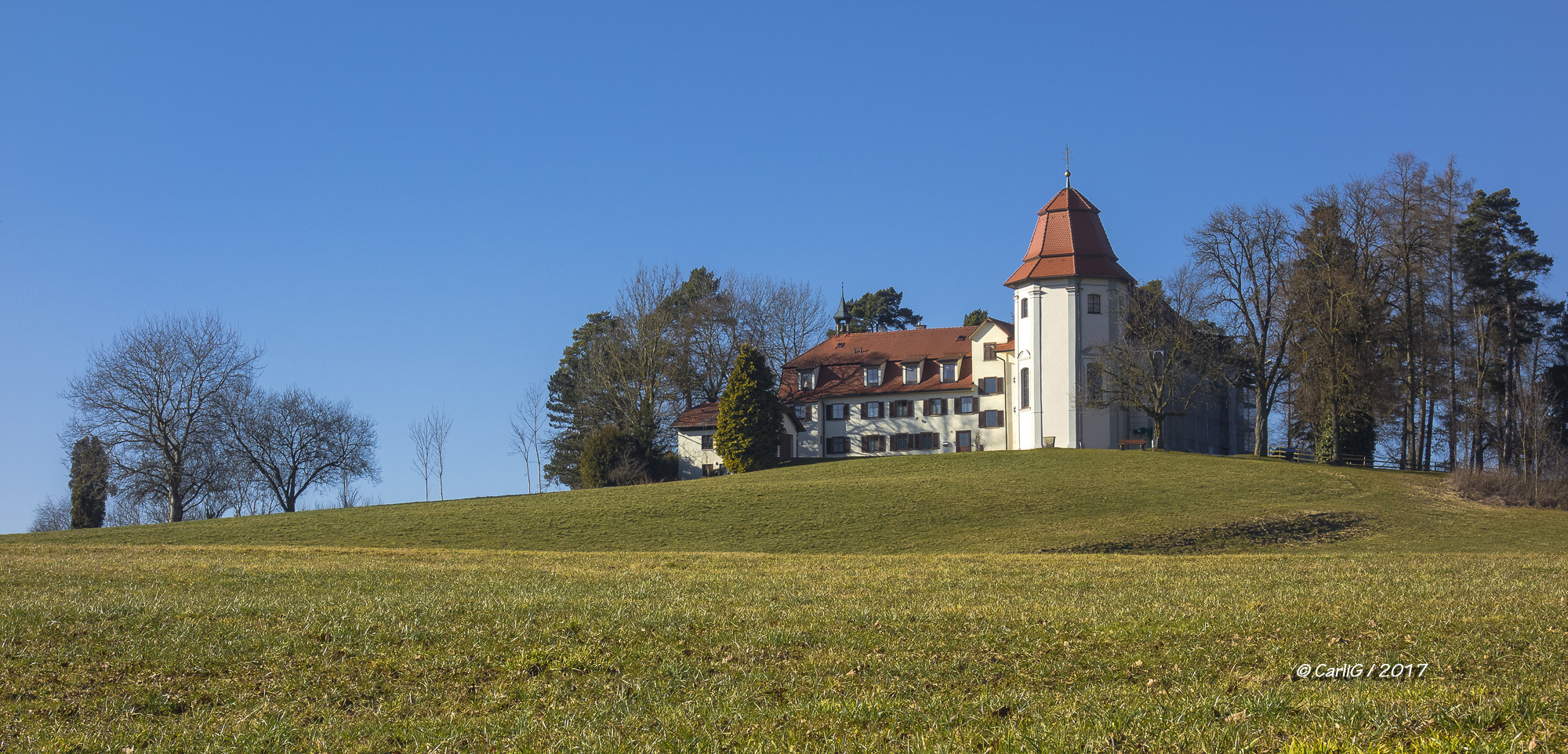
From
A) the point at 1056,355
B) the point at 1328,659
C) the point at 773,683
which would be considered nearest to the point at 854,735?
the point at 773,683

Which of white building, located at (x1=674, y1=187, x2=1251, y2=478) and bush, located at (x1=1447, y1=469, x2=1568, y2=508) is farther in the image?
white building, located at (x1=674, y1=187, x2=1251, y2=478)

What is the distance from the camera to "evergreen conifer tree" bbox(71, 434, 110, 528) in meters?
59.7

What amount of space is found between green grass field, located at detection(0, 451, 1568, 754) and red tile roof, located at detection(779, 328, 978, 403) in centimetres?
5295

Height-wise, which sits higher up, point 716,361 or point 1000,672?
point 716,361

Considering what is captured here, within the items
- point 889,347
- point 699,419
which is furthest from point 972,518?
point 889,347

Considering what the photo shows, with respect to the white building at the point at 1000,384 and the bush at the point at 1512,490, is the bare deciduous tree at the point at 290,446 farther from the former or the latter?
the bush at the point at 1512,490

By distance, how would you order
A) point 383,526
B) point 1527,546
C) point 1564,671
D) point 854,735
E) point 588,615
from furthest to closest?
point 383,526 → point 1527,546 → point 588,615 → point 1564,671 → point 854,735

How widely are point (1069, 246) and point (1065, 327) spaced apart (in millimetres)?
5292

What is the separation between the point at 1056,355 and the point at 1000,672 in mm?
58415

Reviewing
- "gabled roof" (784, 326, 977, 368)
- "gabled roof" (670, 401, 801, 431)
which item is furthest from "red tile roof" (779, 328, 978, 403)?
"gabled roof" (670, 401, 801, 431)

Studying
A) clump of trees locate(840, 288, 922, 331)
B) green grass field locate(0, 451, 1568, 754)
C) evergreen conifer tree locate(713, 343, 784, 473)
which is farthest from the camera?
clump of trees locate(840, 288, 922, 331)

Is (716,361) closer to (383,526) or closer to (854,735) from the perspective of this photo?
(383,526)

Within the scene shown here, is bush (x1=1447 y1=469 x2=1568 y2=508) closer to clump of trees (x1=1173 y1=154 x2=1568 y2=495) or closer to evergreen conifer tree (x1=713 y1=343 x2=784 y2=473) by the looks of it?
clump of trees (x1=1173 y1=154 x2=1568 y2=495)

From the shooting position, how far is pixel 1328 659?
31.4 ft
